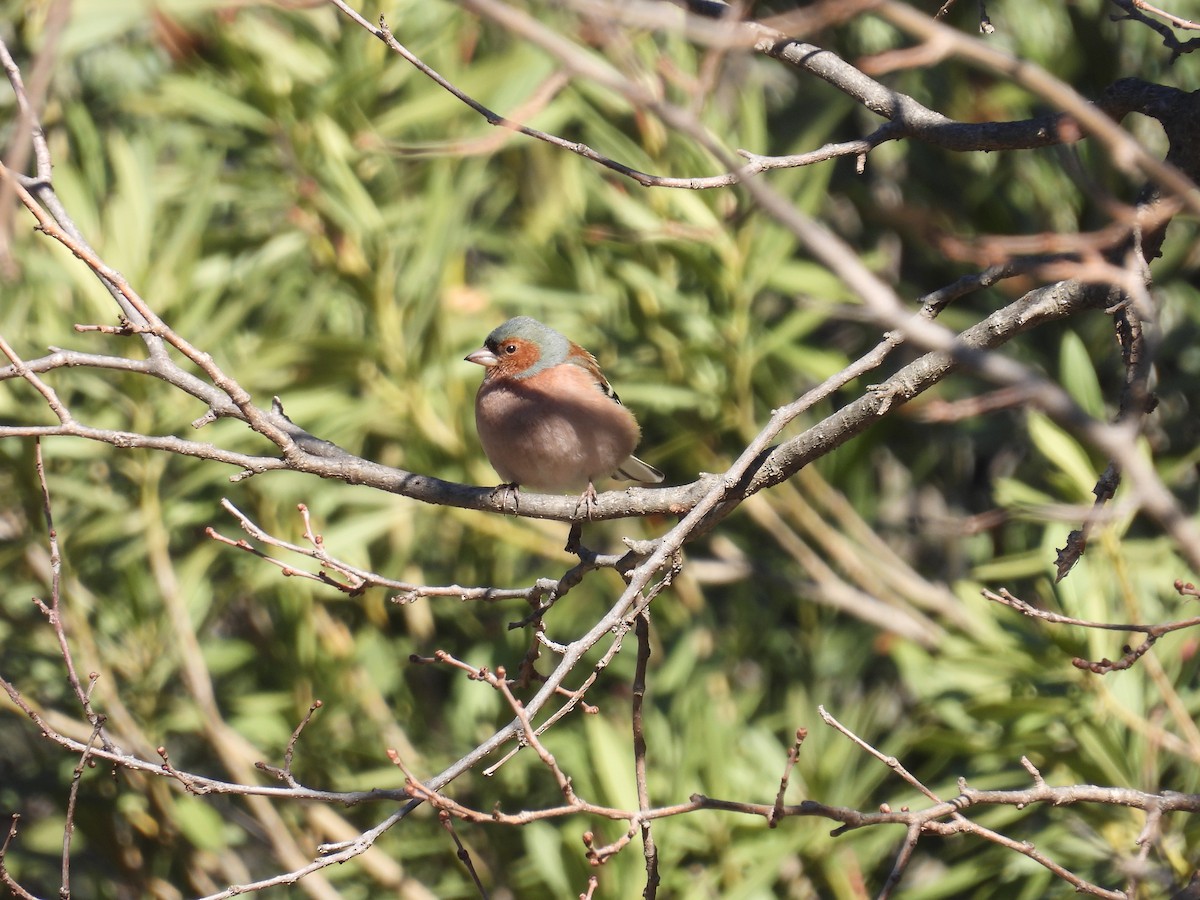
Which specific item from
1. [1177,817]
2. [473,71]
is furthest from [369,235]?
[1177,817]

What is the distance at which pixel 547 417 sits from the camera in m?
4.89

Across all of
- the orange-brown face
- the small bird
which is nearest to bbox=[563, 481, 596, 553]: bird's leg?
the small bird

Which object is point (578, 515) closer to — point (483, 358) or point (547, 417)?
point (547, 417)

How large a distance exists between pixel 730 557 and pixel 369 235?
2.17m

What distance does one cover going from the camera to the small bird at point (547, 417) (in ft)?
16.0

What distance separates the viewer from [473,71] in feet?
19.6

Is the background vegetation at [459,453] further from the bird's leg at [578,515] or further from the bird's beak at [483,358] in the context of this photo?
the bird's leg at [578,515]

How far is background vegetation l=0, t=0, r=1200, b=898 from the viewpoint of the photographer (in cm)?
529

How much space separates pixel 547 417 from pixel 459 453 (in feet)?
2.83

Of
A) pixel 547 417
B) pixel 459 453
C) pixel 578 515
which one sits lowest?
pixel 459 453

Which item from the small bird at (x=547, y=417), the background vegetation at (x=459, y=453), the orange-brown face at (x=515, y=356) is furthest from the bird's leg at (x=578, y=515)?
the orange-brown face at (x=515, y=356)

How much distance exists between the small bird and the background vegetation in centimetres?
39

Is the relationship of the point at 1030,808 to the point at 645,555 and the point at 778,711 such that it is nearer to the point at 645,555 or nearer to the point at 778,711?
the point at 778,711

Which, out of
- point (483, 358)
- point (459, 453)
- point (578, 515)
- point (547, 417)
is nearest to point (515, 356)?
point (483, 358)
